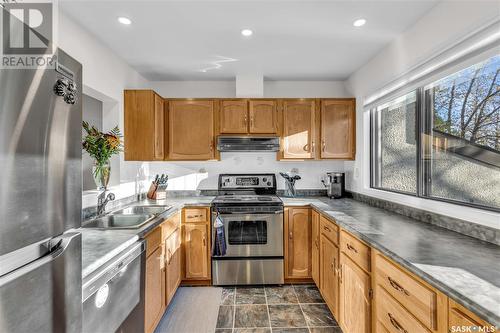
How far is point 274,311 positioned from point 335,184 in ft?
5.31

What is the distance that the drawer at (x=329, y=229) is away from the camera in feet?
6.75

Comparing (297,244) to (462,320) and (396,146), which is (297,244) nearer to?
(396,146)

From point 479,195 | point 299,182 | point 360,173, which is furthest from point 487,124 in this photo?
point 299,182

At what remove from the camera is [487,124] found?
152cm

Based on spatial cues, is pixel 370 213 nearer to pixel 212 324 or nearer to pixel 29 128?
pixel 212 324

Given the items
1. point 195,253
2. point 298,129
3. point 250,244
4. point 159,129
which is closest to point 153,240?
point 195,253

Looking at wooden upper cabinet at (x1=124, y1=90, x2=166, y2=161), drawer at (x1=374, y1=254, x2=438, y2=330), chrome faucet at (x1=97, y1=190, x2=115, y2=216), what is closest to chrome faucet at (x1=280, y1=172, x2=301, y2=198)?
wooden upper cabinet at (x1=124, y1=90, x2=166, y2=161)

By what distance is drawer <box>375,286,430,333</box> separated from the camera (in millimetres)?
1087

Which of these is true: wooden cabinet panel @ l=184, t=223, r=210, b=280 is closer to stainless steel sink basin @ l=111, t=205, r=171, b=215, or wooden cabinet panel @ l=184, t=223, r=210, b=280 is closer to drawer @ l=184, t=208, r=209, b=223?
drawer @ l=184, t=208, r=209, b=223

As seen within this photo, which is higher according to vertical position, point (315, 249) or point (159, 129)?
point (159, 129)

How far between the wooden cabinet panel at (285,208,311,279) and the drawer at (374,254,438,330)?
1.38m

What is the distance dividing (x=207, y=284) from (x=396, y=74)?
2.85 m

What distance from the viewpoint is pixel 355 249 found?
5.53 ft

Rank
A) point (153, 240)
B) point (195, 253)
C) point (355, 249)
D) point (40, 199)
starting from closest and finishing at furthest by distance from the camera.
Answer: point (40, 199) < point (355, 249) < point (153, 240) < point (195, 253)
